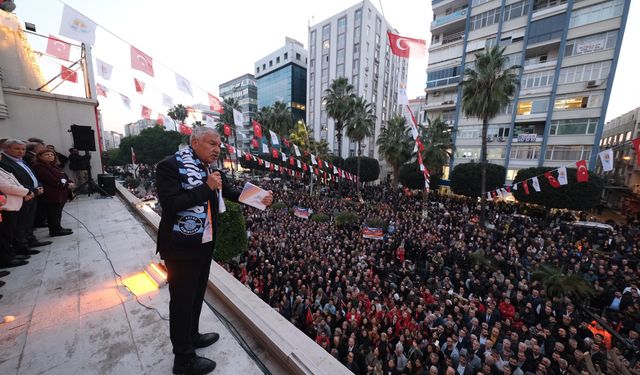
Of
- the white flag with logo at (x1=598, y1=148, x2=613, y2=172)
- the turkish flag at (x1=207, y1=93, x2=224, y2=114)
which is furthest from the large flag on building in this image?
the white flag with logo at (x1=598, y1=148, x2=613, y2=172)

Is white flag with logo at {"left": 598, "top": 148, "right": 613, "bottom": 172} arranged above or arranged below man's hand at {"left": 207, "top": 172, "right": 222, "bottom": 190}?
above

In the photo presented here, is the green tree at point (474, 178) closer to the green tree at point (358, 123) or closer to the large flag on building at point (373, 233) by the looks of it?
the green tree at point (358, 123)

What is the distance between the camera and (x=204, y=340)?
2141mm

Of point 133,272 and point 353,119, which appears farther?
point 353,119

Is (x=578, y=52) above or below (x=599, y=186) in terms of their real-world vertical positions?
above

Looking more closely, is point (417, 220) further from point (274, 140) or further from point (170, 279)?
point (170, 279)

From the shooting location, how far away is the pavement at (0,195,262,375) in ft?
6.42

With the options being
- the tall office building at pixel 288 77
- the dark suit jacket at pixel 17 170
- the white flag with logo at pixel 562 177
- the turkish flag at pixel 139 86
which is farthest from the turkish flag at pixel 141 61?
the tall office building at pixel 288 77

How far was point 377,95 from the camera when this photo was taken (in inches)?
1809

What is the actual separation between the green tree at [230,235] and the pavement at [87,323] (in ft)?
16.1

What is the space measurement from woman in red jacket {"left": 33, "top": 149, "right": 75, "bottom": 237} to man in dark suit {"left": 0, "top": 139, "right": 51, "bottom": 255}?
61 centimetres

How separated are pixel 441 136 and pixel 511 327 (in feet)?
58.4

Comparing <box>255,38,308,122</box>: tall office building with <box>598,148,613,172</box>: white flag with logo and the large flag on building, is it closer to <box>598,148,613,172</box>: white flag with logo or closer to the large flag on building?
the large flag on building

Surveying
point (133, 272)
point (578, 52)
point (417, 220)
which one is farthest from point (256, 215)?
point (578, 52)
